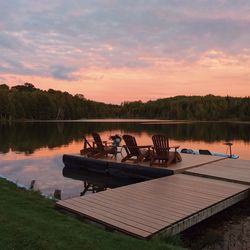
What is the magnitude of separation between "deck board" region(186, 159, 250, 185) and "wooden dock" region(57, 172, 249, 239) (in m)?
0.29

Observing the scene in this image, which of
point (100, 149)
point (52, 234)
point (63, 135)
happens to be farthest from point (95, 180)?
point (63, 135)

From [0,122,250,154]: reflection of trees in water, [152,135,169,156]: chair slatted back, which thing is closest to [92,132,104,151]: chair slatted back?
[152,135,169,156]: chair slatted back

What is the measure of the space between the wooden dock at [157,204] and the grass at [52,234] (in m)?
0.26

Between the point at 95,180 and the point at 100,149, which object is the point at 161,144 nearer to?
the point at 95,180

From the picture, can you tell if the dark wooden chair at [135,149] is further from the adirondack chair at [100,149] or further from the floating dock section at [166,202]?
the floating dock section at [166,202]

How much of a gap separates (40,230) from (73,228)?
0.49 meters

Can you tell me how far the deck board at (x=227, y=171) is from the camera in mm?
7953

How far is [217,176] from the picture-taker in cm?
818

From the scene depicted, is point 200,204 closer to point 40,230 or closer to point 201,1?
point 40,230

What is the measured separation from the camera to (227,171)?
8891mm

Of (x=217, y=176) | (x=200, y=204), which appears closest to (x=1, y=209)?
(x=200, y=204)

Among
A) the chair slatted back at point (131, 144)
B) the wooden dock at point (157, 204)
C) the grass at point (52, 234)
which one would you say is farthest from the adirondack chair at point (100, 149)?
the grass at point (52, 234)

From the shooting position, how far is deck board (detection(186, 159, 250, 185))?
313 inches

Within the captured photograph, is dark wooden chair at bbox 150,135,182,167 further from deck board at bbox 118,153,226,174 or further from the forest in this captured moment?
the forest
